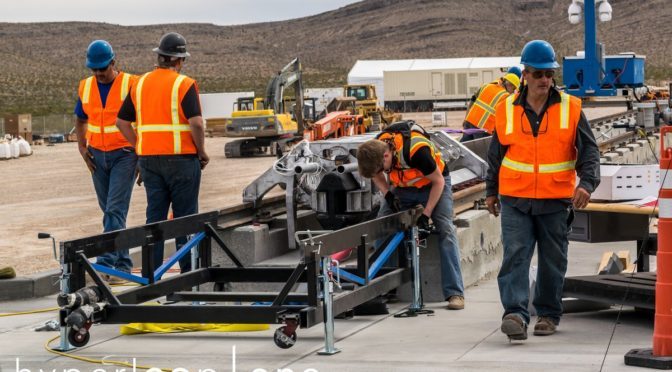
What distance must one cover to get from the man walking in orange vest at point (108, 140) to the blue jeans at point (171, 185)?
2.62ft

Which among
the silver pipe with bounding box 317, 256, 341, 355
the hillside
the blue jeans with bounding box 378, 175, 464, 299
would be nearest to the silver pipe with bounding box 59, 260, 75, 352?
the silver pipe with bounding box 317, 256, 341, 355

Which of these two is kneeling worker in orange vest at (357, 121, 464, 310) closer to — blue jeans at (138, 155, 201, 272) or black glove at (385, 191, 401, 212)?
black glove at (385, 191, 401, 212)

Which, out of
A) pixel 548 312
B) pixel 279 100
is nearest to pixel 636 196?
pixel 548 312

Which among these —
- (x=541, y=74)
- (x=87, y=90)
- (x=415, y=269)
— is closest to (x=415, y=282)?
(x=415, y=269)

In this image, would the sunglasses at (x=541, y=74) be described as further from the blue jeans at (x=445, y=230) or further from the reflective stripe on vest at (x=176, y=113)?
the reflective stripe on vest at (x=176, y=113)

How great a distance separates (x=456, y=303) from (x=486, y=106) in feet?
18.7

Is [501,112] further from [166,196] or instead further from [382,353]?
[166,196]

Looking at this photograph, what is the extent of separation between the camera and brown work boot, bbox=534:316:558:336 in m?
8.96

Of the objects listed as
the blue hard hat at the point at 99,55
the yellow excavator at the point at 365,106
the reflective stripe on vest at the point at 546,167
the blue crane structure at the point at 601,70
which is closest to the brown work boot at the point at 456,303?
the reflective stripe on vest at the point at 546,167

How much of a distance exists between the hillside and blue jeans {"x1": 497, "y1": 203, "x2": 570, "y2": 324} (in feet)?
401

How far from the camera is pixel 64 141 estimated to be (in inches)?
2290

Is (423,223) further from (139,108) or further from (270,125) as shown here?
(270,125)

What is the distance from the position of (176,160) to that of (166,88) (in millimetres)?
620

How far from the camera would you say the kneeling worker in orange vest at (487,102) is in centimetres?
1513
